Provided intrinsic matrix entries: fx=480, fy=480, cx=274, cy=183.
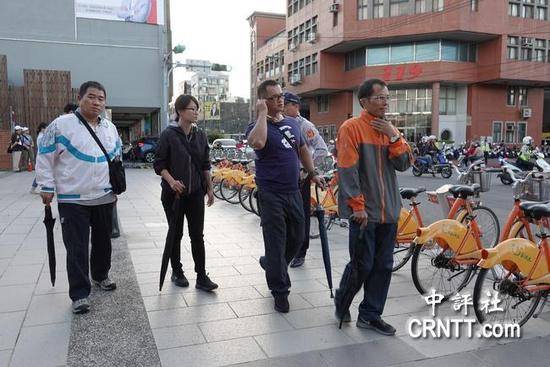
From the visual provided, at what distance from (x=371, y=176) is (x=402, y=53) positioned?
3578 centimetres

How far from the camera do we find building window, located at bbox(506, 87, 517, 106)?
39031 millimetres

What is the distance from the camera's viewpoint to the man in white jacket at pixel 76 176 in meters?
3.74

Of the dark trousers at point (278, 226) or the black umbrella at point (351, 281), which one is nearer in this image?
the black umbrella at point (351, 281)

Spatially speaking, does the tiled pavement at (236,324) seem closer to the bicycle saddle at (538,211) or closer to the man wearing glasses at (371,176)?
the man wearing glasses at (371,176)

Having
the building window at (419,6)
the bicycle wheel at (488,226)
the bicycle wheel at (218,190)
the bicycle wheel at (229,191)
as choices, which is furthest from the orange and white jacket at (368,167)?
the building window at (419,6)

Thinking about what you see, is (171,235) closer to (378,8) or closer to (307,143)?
(307,143)

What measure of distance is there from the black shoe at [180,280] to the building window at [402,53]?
34925 millimetres

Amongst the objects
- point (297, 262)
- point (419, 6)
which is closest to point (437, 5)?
point (419, 6)

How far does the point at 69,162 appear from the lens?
12.5 ft

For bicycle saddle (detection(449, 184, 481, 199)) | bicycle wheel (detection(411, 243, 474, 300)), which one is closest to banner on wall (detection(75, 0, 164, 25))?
bicycle saddle (detection(449, 184, 481, 199))

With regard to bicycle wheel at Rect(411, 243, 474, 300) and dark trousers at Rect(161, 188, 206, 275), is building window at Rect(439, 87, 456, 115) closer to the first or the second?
bicycle wheel at Rect(411, 243, 474, 300)

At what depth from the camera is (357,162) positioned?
3.26 meters

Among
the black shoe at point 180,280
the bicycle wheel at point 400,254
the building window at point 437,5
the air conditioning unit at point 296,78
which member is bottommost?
the black shoe at point 180,280

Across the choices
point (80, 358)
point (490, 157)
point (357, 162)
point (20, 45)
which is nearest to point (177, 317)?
point (80, 358)
